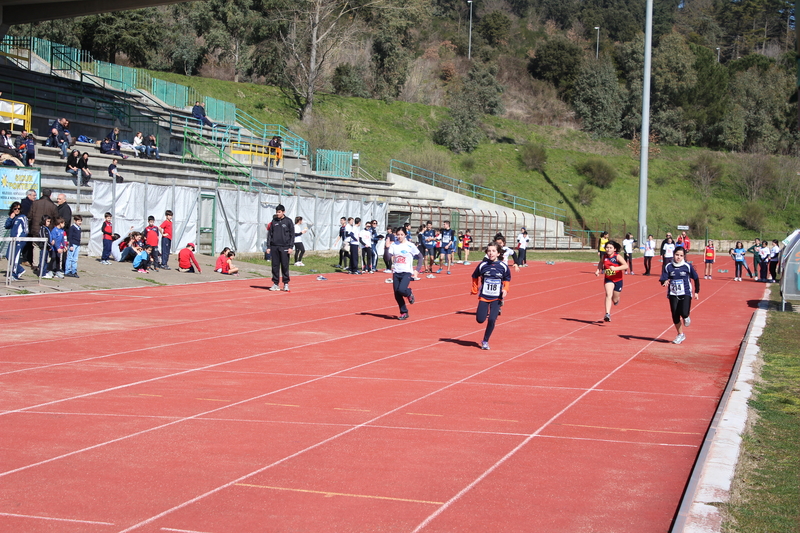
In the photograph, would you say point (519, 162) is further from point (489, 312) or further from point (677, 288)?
point (489, 312)

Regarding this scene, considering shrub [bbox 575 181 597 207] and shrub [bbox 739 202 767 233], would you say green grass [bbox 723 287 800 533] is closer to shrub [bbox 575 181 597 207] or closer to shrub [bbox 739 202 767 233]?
shrub [bbox 575 181 597 207]

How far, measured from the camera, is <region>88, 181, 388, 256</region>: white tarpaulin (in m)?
27.1

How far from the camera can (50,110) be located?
35.5 m

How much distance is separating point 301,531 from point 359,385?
491 centimetres

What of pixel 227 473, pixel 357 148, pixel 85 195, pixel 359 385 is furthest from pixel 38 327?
pixel 357 148

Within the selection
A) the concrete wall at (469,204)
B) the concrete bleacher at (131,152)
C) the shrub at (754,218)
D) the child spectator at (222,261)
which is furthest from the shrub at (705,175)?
the child spectator at (222,261)

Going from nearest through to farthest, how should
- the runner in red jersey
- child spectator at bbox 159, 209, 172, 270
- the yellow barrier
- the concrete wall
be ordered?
1. the runner in red jersey
2. child spectator at bbox 159, 209, 172, 270
3. the yellow barrier
4. the concrete wall

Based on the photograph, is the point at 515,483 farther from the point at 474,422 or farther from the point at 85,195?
the point at 85,195

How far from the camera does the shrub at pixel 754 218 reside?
67.8 meters

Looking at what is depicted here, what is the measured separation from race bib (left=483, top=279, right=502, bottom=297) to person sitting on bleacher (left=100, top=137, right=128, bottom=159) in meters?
21.6

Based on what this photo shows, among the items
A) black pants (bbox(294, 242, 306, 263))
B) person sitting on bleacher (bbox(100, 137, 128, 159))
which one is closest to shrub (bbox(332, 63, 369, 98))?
person sitting on bleacher (bbox(100, 137, 128, 159))

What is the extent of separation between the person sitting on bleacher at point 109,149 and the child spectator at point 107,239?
6281 mm

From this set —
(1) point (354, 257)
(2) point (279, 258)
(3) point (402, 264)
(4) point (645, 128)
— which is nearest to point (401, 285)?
(3) point (402, 264)

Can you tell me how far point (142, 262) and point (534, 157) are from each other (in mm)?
50306
